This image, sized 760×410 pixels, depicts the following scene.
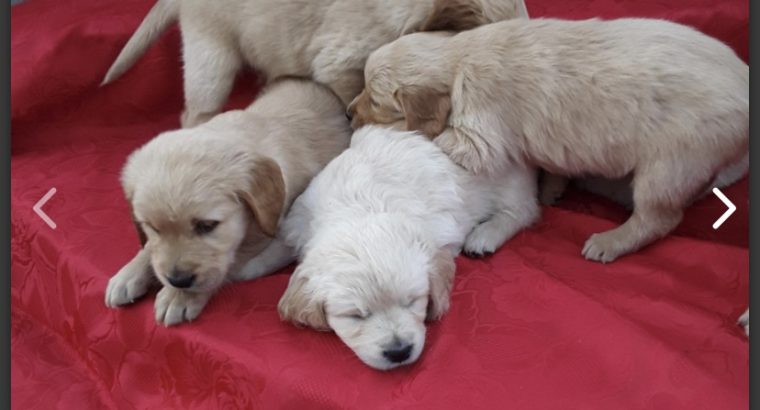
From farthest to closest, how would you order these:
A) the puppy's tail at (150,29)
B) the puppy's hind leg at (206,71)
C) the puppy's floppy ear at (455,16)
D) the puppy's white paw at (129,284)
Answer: the puppy's tail at (150,29), the puppy's hind leg at (206,71), the puppy's floppy ear at (455,16), the puppy's white paw at (129,284)

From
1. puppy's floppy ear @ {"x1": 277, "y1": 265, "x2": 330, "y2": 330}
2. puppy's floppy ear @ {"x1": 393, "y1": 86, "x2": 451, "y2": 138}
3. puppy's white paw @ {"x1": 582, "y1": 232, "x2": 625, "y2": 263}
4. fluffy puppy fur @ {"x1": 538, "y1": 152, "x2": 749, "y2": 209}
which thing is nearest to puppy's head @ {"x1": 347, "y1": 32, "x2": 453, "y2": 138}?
puppy's floppy ear @ {"x1": 393, "y1": 86, "x2": 451, "y2": 138}

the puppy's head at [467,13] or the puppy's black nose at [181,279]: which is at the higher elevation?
the puppy's head at [467,13]

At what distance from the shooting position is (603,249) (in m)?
2.30

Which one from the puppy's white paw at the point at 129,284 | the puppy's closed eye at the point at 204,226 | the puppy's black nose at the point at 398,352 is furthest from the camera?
the puppy's white paw at the point at 129,284

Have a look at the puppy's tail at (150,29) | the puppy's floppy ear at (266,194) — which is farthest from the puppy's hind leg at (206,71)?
the puppy's floppy ear at (266,194)

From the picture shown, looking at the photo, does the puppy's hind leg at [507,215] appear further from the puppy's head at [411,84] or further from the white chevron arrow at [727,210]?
the white chevron arrow at [727,210]

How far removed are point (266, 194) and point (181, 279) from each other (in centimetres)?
32

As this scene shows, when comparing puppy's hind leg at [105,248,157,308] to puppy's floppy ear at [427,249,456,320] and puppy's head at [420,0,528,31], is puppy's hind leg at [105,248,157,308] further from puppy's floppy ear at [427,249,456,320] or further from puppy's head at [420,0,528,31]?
puppy's head at [420,0,528,31]

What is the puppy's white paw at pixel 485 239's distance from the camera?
2.36 metres

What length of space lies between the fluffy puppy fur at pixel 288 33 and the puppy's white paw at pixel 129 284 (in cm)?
81

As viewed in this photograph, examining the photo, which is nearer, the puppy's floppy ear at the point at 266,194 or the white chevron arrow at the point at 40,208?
the puppy's floppy ear at the point at 266,194

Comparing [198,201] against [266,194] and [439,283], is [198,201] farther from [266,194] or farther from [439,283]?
[439,283]

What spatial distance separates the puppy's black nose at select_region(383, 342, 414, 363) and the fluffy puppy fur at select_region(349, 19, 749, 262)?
0.75m

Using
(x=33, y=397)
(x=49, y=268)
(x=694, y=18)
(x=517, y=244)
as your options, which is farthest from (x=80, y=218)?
(x=694, y=18)
